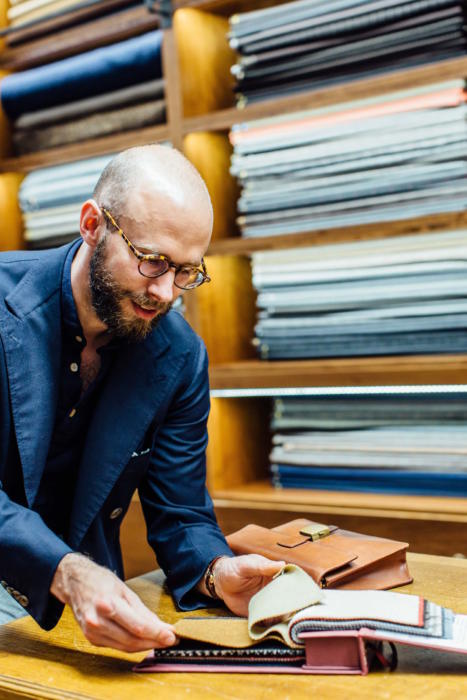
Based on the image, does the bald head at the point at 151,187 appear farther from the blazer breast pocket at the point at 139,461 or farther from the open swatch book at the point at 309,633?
the open swatch book at the point at 309,633

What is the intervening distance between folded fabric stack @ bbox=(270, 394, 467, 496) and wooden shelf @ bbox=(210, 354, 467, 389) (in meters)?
0.16

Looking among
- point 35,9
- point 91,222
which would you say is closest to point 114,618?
point 91,222

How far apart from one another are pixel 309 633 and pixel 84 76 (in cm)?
242

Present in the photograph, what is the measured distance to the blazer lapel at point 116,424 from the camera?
5.51ft

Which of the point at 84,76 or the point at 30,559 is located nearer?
the point at 30,559

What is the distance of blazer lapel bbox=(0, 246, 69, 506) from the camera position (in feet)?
5.19

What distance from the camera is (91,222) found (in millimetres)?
1624

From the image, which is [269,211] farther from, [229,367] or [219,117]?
[229,367]

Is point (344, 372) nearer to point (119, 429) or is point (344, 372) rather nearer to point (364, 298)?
point (364, 298)

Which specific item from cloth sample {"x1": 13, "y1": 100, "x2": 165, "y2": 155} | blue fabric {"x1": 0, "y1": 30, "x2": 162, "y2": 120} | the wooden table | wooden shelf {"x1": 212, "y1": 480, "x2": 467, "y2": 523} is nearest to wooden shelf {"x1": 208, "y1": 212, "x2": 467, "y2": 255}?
cloth sample {"x1": 13, "y1": 100, "x2": 165, "y2": 155}

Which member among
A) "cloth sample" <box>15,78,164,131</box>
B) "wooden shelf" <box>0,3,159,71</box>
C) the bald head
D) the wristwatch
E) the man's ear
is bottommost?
the wristwatch

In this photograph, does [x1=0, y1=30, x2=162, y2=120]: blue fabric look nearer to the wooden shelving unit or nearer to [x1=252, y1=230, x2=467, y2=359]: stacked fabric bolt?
the wooden shelving unit

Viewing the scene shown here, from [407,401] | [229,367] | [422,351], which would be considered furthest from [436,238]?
[229,367]

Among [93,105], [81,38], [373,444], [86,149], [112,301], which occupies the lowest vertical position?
[373,444]
